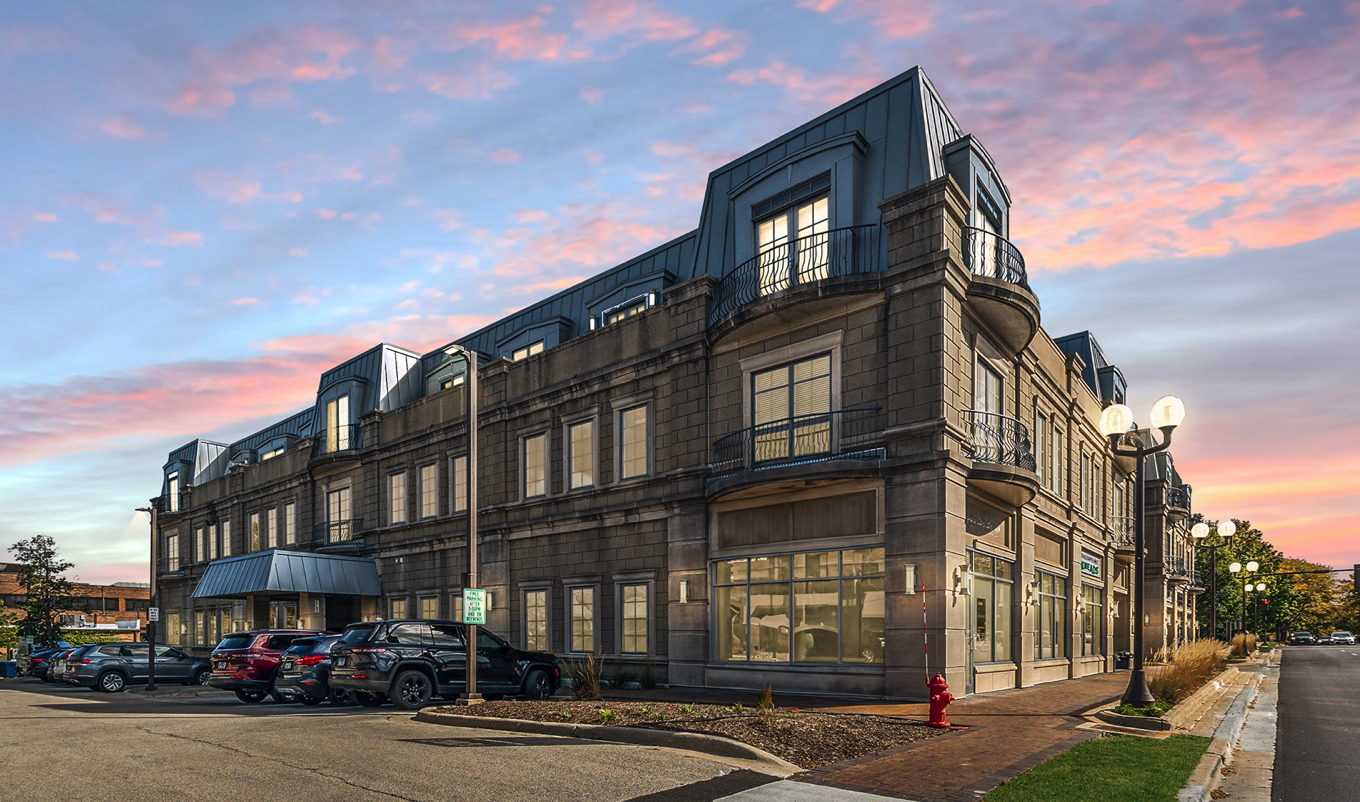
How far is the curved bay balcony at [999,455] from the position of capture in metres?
19.0

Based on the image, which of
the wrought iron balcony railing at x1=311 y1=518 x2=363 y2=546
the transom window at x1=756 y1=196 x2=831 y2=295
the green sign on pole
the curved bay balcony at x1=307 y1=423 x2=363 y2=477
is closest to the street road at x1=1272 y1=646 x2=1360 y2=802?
the transom window at x1=756 y1=196 x2=831 y2=295

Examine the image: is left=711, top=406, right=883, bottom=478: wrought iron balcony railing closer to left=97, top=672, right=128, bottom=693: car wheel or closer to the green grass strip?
the green grass strip

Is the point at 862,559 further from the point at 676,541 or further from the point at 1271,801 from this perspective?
the point at 1271,801

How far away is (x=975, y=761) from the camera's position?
447 inches

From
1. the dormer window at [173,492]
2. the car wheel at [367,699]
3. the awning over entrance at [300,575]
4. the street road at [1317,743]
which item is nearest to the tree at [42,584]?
the dormer window at [173,492]

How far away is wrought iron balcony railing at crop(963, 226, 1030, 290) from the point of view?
19750mm

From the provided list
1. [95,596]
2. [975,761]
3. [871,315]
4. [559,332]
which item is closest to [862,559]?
[871,315]

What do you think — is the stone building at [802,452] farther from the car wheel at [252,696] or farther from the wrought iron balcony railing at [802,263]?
the car wheel at [252,696]

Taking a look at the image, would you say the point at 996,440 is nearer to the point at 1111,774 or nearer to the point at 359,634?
the point at 1111,774

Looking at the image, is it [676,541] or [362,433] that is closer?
[676,541]

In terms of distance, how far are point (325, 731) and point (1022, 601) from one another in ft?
51.1

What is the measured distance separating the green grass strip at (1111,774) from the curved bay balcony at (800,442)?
7.51 m

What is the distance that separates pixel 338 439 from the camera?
1500 inches

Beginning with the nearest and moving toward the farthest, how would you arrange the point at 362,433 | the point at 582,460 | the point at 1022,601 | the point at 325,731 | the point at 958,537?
the point at 325,731
the point at 958,537
the point at 1022,601
the point at 582,460
the point at 362,433
